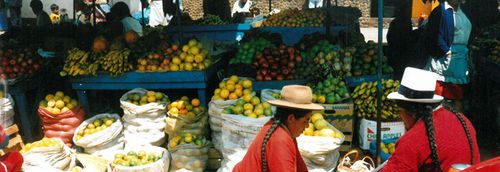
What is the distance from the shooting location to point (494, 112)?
25.0 feet

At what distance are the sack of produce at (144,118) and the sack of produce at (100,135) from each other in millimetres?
141

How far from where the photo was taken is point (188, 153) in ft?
18.1

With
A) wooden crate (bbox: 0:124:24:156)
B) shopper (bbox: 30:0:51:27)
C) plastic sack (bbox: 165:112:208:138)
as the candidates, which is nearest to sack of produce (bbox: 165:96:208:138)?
plastic sack (bbox: 165:112:208:138)

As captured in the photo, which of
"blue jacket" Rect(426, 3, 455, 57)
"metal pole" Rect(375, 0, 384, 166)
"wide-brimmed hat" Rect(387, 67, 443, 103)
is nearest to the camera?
"wide-brimmed hat" Rect(387, 67, 443, 103)

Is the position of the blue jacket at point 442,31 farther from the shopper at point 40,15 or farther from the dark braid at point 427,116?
the shopper at point 40,15

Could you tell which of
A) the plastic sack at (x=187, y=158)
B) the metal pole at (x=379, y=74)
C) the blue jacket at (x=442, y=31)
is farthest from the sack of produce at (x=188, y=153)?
the blue jacket at (x=442, y=31)

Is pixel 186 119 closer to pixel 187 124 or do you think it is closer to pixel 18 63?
pixel 187 124

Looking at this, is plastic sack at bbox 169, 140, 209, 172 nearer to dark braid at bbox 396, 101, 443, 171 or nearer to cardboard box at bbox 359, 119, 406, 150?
cardboard box at bbox 359, 119, 406, 150

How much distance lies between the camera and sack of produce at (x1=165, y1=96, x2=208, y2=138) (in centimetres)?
584

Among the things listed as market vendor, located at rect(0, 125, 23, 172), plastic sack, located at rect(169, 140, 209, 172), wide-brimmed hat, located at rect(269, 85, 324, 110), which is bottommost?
plastic sack, located at rect(169, 140, 209, 172)

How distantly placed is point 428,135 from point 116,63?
4406 mm

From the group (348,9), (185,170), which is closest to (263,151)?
(185,170)

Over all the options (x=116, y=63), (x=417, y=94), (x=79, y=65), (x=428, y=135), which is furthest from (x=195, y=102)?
(x=428, y=135)

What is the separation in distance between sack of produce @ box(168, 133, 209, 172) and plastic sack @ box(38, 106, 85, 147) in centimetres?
149
